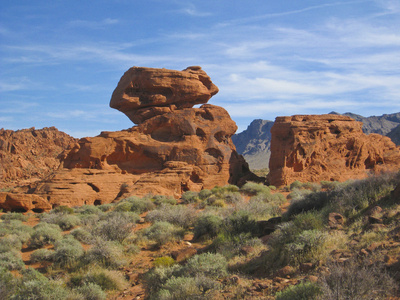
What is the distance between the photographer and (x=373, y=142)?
1039 inches

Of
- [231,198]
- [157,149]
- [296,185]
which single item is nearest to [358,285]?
[231,198]

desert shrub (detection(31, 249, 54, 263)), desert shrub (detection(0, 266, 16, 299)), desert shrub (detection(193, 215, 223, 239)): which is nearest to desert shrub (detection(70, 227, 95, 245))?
desert shrub (detection(31, 249, 54, 263))

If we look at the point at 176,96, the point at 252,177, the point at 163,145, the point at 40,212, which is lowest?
the point at 40,212

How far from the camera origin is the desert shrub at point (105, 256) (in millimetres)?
9080

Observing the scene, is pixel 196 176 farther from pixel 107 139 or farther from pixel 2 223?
pixel 2 223

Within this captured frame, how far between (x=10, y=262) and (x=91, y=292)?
343cm

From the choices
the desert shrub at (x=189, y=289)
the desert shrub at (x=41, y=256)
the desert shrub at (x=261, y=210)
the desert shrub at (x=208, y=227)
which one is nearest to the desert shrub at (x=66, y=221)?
the desert shrub at (x=41, y=256)

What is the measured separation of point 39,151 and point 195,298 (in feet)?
193

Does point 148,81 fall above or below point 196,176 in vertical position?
above

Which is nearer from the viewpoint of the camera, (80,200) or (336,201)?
(336,201)

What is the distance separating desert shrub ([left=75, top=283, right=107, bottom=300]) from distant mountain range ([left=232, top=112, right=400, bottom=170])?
7089 cm

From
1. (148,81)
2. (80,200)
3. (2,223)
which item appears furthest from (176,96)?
(2,223)

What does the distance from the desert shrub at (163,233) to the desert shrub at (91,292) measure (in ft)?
11.5

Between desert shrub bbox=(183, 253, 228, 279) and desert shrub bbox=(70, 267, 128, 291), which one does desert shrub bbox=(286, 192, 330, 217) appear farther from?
desert shrub bbox=(70, 267, 128, 291)
